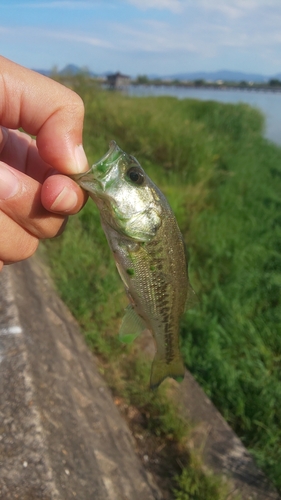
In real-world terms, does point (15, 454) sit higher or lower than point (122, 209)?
lower

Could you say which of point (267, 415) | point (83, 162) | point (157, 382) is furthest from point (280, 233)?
point (83, 162)

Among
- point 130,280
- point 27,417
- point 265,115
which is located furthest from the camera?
point 265,115

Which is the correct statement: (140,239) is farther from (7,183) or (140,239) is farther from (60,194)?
(7,183)

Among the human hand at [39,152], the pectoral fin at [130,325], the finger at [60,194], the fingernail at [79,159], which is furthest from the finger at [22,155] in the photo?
the pectoral fin at [130,325]

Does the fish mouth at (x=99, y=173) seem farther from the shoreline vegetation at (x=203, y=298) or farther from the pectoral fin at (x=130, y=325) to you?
the shoreline vegetation at (x=203, y=298)

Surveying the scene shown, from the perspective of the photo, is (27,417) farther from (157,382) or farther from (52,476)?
(157,382)

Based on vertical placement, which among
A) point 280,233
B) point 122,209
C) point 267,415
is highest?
point 122,209

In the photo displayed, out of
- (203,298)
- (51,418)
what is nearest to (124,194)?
(51,418)
